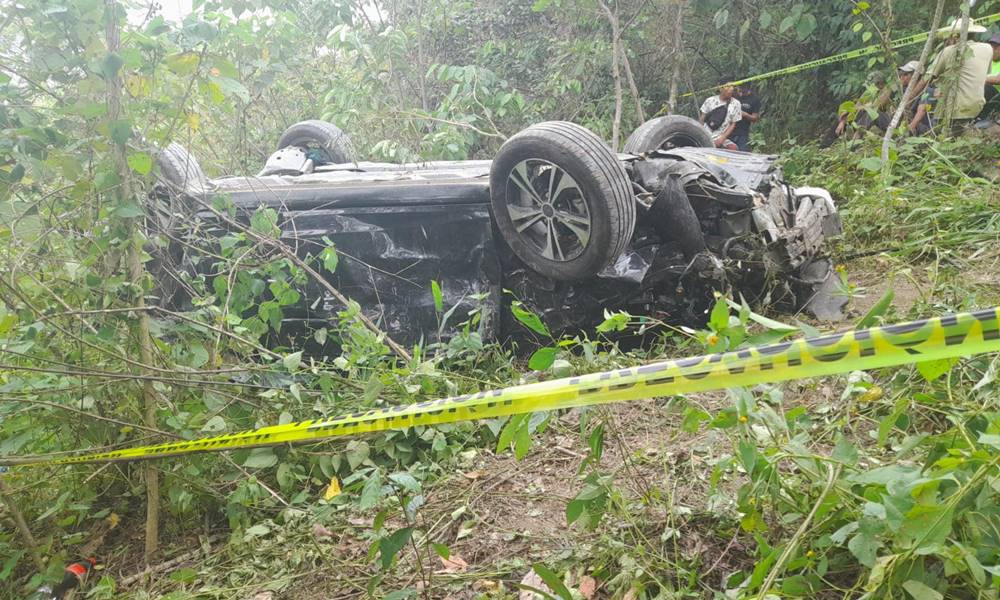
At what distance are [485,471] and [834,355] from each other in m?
1.53

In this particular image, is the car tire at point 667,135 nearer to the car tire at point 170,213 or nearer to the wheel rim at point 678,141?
the wheel rim at point 678,141

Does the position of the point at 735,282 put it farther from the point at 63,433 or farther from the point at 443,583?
the point at 63,433

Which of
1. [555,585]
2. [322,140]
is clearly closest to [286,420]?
[555,585]

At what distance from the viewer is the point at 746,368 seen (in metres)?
1.06

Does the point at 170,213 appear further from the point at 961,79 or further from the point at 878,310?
the point at 961,79

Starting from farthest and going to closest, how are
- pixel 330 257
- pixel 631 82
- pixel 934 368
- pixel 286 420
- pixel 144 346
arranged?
pixel 631 82 < pixel 330 257 < pixel 286 420 < pixel 144 346 < pixel 934 368

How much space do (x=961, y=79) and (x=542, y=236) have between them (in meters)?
4.57

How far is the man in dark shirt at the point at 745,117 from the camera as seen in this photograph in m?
7.68

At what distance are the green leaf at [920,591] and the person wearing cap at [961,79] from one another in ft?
16.8

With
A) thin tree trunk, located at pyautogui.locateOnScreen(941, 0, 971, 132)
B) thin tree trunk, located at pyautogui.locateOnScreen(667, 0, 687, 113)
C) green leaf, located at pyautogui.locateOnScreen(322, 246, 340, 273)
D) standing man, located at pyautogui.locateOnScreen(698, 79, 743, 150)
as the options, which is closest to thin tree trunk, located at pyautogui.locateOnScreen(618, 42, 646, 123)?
thin tree trunk, located at pyautogui.locateOnScreen(667, 0, 687, 113)

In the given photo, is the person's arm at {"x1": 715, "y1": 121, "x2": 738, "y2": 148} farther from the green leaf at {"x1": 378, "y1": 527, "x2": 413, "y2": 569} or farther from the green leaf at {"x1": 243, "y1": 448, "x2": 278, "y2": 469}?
the green leaf at {"x1": 378, "y1": 527, "x2": 413, "y2": 569}

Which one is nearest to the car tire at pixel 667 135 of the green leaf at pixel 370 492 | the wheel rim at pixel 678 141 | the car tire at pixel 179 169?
the wheel rim at pixel 678 141

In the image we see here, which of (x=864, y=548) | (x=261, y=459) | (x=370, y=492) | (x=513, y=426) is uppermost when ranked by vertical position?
(x=513, y=426)

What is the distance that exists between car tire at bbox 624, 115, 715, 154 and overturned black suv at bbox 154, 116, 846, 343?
124 centimetres
